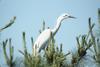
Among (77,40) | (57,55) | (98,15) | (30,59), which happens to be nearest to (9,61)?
(30,59)

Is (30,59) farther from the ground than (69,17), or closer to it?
closer to it

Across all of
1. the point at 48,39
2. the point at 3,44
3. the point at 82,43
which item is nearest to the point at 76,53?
the point at 82,43

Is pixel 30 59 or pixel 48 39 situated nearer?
pixel 30 59

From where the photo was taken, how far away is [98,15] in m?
2.17

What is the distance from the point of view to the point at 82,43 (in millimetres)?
2061

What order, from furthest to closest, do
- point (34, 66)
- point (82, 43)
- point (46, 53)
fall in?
point (82, 43)
point (46, 53)
point (34, 66)

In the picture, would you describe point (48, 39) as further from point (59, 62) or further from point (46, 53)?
point (59, 62)

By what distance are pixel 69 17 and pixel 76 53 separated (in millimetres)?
333

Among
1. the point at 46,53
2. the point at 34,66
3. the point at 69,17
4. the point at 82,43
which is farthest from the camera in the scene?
the point at 69,17

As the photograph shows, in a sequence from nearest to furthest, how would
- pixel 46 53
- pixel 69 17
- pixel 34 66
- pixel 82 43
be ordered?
pixel 34 66 → pixel 46 53 → pixel 82 43 → pixel 69 17

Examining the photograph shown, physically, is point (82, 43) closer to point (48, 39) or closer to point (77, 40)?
point (77, 40)

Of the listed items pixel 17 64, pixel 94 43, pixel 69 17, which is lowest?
pixel 17 64

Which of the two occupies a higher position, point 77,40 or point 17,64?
point 77,40

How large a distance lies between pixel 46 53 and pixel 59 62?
0.52 ft
